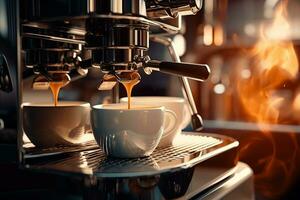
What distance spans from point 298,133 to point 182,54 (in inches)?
21.7

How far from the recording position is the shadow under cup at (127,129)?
0.58 m

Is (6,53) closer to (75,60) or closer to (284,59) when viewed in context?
(75,60)

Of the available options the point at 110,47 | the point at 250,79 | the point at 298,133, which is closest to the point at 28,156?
the point at 110,47

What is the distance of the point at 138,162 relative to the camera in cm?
58

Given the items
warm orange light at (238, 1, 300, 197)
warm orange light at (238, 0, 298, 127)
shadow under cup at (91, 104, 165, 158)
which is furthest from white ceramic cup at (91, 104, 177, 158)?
warm orange light at (238, 0, 298, 127)

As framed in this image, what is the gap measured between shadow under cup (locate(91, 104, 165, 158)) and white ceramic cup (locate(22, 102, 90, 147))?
6 cm

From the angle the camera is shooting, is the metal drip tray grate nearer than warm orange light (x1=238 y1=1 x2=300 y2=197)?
Yes

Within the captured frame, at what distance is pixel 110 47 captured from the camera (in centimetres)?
60

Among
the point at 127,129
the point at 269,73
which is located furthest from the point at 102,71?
the point at 269,73

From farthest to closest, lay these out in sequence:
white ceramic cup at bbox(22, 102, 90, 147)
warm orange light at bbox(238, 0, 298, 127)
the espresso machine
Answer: warm orange light at bbox(238, 0, 298, 127), white ceramic cup at bbox(22, 102, 90, 147), the espresso machine

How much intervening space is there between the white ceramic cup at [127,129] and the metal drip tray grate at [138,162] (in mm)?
14

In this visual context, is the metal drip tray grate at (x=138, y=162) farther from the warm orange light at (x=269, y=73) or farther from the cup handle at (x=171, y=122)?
the warm orange light at (x=269, y=73)

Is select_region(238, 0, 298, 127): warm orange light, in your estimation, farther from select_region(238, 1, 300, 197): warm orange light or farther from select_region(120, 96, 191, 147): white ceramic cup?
select_region(120, 96, 191, 147): white ceramic cup

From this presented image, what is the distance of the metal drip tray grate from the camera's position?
529mm
